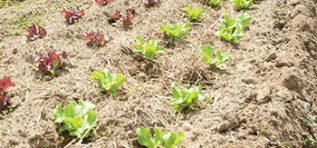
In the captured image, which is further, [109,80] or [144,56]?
[144,56]

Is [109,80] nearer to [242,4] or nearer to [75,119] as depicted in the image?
[75,119]

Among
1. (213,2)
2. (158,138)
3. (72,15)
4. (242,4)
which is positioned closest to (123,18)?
(72,15)

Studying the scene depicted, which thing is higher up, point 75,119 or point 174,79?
point 75,119

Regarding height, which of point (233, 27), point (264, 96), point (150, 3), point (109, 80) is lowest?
point (150, 3)

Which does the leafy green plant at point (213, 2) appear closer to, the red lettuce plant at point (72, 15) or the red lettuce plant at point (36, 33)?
the red lettuce plant at point (72, 15)

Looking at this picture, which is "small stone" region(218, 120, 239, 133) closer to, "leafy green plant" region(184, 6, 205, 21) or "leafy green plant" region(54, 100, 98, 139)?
"leafy green plant" region(54, 100, 98, 139)

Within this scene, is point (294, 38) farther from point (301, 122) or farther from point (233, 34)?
point (301, 122)
